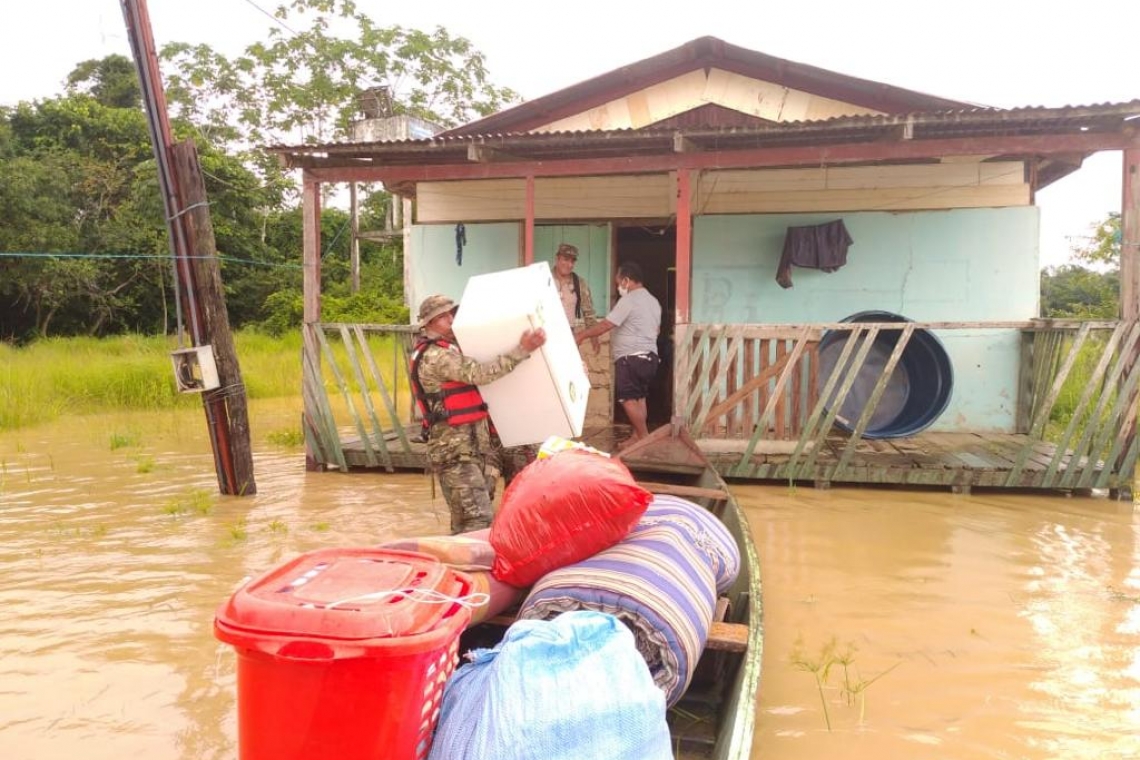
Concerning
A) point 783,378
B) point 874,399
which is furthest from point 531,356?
point 874,399

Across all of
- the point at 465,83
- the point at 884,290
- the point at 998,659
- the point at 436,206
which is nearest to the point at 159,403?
the point at 436,206

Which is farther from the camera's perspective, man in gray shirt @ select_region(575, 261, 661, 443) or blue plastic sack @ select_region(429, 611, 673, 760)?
man in gray shirt @ select_region(575, 261, 661, 443)

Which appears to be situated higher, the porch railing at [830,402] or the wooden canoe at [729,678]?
the porch railing at [830,402]

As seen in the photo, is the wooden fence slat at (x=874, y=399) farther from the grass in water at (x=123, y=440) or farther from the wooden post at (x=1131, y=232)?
the grass in water at (x=123, y=440)

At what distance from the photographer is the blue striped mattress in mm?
2607

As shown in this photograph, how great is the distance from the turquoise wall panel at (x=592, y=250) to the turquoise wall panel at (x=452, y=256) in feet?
1.14

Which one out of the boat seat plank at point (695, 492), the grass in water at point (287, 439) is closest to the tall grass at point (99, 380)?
the grass in water at point (287, 439)

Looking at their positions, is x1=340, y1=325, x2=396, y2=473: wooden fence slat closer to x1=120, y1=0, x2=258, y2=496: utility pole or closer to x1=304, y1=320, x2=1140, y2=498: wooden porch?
x1=304, y1=320, x2=1140, y2=498: wooden porch

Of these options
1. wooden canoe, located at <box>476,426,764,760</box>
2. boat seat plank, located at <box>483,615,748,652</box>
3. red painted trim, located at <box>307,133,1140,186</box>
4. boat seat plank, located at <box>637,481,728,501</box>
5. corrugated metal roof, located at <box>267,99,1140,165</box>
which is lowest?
wooden canoe, located at <box>476,426,764,760</box>

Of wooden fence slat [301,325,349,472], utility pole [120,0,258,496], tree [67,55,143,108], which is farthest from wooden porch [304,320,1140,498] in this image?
tree [67,55,143,108]

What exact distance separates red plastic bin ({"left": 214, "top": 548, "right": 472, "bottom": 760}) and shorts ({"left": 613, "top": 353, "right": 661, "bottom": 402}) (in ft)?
17.8

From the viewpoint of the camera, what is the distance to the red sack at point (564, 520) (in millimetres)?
2961

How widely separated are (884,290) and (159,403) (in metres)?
10.3

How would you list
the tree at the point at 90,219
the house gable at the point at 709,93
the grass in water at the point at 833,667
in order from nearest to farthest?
the grass in water at the point at 833,667 < the house gable at the point at 709,93 < the tree at the point at 90,219
